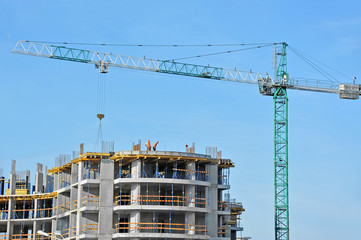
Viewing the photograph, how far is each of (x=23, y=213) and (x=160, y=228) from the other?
88.6ft

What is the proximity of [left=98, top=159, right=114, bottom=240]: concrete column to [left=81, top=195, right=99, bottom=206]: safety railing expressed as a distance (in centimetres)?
142

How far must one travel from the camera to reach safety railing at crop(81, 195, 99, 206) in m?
98.7

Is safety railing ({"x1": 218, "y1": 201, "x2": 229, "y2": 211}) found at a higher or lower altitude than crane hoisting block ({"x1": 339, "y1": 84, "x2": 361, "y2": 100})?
lower

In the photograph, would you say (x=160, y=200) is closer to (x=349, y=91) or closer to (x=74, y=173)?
(x=74, y=173)

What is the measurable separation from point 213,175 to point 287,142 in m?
27.8

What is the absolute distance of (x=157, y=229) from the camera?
3812 inches

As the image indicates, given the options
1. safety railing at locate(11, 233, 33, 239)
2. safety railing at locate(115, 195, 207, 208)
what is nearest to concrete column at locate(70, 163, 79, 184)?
safety railing at locate(115, 195, 207, 208)

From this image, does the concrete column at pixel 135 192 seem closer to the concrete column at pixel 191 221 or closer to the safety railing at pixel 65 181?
the concrete column at pixel 191 221

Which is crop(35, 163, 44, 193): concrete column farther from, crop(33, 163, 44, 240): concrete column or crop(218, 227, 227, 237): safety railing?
crop(218, 227, 227, 237): safety railing

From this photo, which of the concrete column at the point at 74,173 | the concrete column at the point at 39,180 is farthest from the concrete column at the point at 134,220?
the concrete column at the point at 39,180

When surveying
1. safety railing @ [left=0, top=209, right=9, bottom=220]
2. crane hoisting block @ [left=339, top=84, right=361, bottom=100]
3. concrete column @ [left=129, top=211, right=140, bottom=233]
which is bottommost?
concrete column @ [left=129, top=211, right=140, bottom=233]

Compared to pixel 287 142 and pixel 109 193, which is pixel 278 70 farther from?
pixel 109 193

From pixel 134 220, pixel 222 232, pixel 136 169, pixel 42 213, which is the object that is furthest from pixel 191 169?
pixel 42 213

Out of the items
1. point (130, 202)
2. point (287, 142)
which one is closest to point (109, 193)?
point (130, 202)
